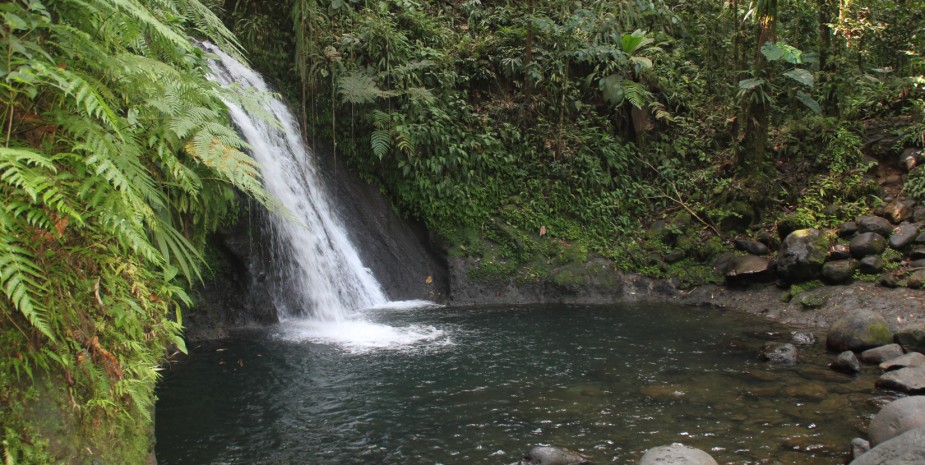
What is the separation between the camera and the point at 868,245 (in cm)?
943

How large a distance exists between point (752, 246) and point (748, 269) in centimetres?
62

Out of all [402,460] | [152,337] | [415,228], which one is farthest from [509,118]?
[152,337]

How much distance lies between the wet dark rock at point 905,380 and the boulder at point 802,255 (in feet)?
11.2

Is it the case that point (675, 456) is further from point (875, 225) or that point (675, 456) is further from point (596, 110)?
point (596, 110)

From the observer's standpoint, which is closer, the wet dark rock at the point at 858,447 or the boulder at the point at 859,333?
the wet dark rock at the point at 858,447

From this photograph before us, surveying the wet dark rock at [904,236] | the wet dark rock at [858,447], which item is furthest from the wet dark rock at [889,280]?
the wet dark rock at [858,447]

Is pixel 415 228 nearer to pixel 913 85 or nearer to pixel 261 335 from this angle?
pixel 261 335

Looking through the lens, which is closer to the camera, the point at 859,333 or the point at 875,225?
the point at 859,333

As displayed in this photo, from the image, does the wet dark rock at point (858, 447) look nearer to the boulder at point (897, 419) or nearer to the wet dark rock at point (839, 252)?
the boulder at point (897, 419)

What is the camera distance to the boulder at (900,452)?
384cm

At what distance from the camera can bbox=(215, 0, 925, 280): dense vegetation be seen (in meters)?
10.9

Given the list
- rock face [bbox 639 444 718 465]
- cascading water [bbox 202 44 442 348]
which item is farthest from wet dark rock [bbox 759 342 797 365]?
cascading water [bbox 202 44 442 348]

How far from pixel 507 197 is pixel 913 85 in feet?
24.3

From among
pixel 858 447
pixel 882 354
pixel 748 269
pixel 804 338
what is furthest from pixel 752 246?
pixel 858 447
